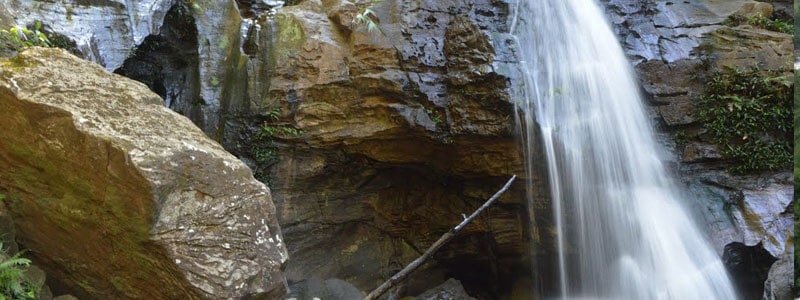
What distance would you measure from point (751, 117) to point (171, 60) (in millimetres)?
7641

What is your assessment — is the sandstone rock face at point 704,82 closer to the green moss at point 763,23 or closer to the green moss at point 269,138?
the green moss at point 763,23

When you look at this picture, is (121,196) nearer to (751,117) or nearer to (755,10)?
(751,117)

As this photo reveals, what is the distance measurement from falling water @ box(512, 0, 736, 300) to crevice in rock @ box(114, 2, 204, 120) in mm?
4388

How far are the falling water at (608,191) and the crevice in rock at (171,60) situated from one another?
4.39 metres

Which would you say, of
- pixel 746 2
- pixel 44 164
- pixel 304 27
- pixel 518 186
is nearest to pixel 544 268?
pixel 518 186

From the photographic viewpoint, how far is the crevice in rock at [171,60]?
7273 mm

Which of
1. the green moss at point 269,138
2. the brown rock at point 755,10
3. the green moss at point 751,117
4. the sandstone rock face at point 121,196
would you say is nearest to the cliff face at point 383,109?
the green moss at point 269,138

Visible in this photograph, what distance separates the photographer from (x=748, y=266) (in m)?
6.12

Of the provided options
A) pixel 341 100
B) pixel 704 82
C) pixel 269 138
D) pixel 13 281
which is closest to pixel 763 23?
pixel 704 82

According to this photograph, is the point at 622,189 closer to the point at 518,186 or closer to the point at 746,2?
the point at 518,186

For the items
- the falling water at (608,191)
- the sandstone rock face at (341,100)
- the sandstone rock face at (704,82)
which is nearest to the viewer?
the sandstone rock face at (704,82)

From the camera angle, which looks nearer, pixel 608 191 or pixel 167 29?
pixel 608 191

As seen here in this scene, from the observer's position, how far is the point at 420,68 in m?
7.03

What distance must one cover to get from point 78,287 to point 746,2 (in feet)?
30.8
